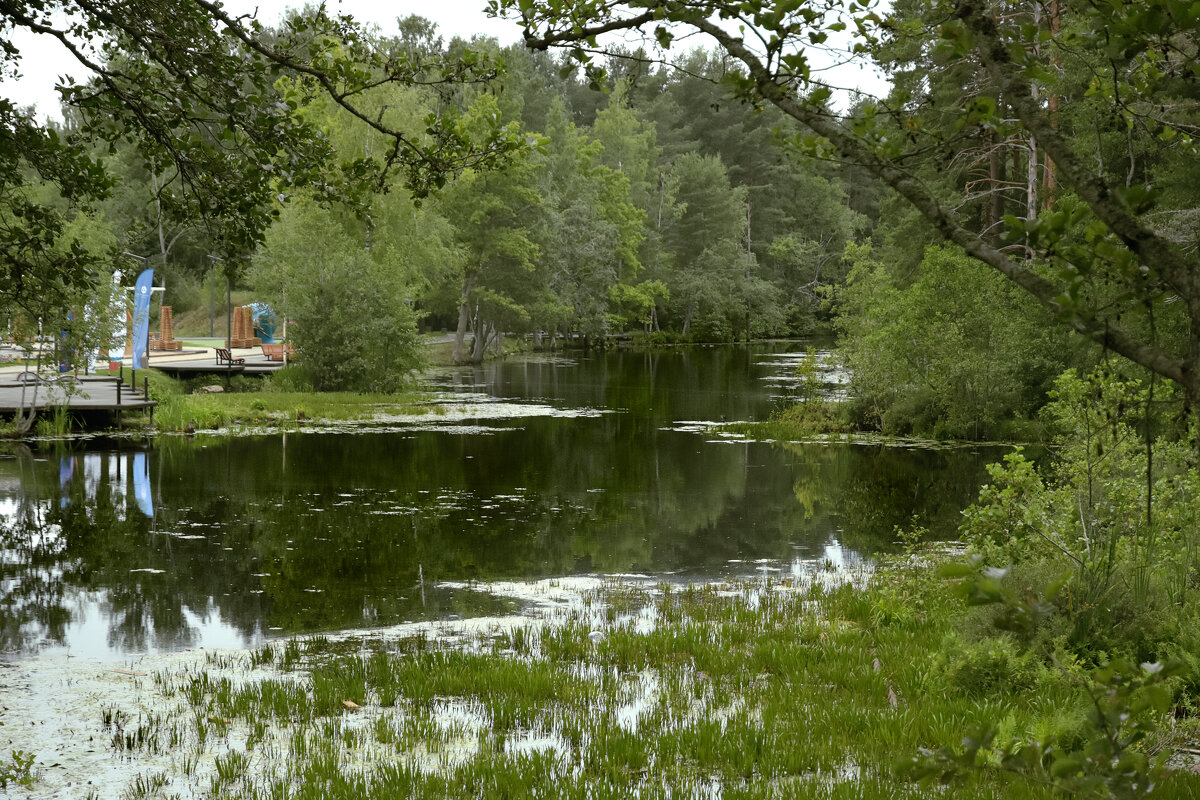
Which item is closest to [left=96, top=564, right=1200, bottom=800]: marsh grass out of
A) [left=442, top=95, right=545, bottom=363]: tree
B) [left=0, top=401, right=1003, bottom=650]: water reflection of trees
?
[left=0, top=401, right=1003, bottom=650]: water reflection of trees

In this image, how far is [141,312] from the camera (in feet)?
101

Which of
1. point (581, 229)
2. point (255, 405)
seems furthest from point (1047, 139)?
point (581, 229)

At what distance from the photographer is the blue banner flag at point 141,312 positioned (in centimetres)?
3061

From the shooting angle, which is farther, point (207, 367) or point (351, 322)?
point (207, 367)

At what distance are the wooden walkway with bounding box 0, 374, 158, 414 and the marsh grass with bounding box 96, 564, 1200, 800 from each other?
16.5 meters

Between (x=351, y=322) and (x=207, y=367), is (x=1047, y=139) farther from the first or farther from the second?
(x=207, y=367)

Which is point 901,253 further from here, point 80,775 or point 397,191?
point 80,775

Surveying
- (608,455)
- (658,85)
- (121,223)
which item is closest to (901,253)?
(608,455)

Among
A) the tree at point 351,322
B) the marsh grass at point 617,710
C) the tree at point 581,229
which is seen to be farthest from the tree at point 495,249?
the marsh grass at point 617,710

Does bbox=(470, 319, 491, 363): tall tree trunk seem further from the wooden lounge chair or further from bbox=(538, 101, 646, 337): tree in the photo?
the wooden lounge chair

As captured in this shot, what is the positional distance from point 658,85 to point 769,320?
30.0 m

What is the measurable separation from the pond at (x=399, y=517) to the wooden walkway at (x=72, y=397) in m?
1.69

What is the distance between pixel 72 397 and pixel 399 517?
14.7 m

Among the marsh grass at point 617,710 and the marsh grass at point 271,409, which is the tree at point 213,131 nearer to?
the marsh grass at point 617,710
